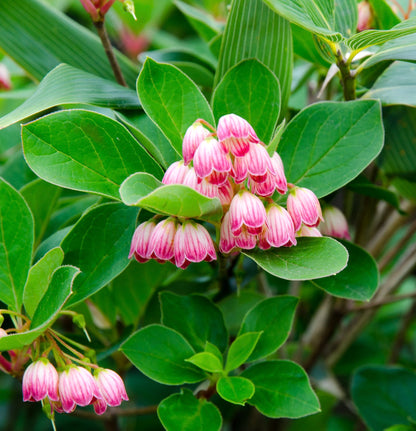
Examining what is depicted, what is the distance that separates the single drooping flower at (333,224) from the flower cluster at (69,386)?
379 mm

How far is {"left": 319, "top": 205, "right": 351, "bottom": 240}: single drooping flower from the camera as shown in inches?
34.2

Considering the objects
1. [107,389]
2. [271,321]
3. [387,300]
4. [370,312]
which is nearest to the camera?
[107,389]

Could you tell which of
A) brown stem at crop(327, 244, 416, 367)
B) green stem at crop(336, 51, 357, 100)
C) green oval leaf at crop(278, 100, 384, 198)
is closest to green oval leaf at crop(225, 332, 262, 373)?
green oval leaf at crop(278, 100, 384, 198)

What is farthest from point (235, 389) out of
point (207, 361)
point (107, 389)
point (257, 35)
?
point (257, 35)

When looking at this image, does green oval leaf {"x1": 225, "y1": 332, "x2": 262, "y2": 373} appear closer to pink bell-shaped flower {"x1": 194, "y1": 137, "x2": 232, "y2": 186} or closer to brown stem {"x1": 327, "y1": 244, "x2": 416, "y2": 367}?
pink bell-shaped flower {"x1": 194, "y1": 137, "x2": 232, "y2": 186}

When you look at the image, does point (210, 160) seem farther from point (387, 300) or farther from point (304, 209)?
point (387, 300)

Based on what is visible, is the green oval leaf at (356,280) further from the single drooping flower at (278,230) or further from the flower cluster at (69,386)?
the flower cluster at (69,386)

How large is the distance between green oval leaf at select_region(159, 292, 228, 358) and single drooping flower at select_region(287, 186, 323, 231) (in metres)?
0.24

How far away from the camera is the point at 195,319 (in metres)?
0.87

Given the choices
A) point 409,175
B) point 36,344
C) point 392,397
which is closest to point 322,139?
point 409,175

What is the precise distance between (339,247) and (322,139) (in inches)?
7.5

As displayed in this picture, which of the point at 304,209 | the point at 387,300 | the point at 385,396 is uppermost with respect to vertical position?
the point at 304,209

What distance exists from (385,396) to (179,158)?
65cm

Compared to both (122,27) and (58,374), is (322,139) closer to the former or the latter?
(58,374)
